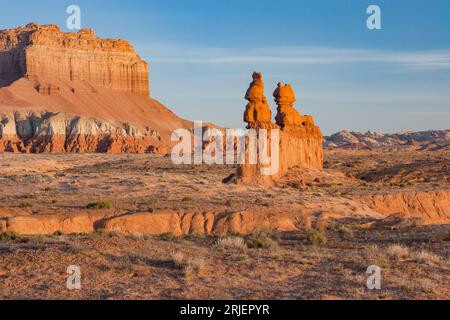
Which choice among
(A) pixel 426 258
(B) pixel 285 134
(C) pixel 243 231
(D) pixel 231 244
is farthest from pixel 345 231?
(B) pixel 285 134

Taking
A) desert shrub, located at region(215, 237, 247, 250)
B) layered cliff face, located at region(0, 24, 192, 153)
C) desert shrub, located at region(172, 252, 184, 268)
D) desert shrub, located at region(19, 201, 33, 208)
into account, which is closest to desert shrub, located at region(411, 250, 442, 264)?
desert shrub, located at region(215, 237, 247, 250)

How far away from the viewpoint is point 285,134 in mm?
36312

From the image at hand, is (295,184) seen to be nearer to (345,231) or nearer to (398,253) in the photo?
(345,231)

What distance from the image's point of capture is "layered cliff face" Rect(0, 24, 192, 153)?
9919 cm

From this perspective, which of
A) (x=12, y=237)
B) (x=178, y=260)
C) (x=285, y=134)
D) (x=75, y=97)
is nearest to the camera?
(x=178, y=260)

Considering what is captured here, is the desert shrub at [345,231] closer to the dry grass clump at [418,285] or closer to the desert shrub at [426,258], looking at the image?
the desert shrub at [426,258]

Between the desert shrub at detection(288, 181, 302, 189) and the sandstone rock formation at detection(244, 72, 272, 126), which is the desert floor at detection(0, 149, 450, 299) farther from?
the sandstone rock formation at detection(244, 72, 272, 126)

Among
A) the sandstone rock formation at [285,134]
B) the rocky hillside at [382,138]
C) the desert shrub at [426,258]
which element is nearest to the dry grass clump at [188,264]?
the desert shrub at [426,258]

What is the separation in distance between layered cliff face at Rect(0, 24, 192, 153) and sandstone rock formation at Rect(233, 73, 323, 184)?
60.4m

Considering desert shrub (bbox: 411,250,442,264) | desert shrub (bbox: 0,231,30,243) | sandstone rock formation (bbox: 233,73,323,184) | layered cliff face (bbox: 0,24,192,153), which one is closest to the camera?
desert shrub (bbox: 411,250,442,264)

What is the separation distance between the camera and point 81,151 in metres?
96.0

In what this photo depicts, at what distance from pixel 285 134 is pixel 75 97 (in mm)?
101827

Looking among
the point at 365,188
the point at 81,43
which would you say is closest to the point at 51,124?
the point at 81,43
